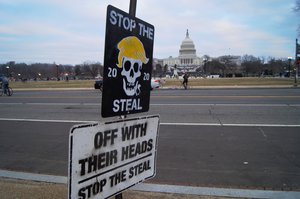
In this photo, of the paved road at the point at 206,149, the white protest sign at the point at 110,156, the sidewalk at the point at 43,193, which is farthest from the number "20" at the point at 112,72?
the paved road at the point at 206,149

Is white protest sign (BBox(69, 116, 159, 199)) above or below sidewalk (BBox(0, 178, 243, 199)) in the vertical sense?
above

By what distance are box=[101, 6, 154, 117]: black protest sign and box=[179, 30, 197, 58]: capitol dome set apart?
433 feet

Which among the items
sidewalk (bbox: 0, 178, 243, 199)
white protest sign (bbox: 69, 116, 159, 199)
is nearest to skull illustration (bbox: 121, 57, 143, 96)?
white protest sign (bbox: 69, 116, 159, 199)

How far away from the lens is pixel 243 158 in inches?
227

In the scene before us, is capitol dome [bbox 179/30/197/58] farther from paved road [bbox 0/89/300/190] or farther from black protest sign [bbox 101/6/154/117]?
black protest sign [bbox 101/6/154/117]

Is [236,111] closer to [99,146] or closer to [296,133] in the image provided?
[296,133]

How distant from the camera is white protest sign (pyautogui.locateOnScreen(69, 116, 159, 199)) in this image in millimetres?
1870

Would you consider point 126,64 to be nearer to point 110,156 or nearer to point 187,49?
point 110,156

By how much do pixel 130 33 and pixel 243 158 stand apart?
4502 mm

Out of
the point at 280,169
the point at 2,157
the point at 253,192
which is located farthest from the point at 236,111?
the point at 2,157

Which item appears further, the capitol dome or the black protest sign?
the capitol dome

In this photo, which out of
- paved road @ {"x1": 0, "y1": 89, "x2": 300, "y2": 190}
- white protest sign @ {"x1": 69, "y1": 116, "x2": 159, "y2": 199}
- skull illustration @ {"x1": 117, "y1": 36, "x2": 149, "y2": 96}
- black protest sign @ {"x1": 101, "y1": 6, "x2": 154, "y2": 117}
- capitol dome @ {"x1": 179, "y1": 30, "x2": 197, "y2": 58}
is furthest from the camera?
capitol dome @ {"x1": 179, "y1": 30, "x2": 197, "y2": 58}

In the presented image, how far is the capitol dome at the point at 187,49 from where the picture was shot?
131 meters

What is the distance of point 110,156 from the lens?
213cm
